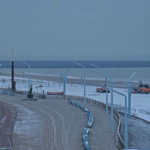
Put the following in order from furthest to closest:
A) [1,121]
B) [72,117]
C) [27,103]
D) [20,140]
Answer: [27,103]
[72,117]
[1,121]
[20,140]

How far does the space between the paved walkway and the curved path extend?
1543mm

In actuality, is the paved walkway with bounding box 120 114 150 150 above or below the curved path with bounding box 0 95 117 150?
below

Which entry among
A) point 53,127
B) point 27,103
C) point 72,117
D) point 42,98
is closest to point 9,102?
point 27,103

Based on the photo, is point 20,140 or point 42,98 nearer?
point 20,140

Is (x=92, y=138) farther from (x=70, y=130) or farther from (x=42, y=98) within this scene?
(x=42, y=98)

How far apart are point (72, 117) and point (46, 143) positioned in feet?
38.1

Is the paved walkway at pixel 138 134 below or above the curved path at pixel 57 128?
below

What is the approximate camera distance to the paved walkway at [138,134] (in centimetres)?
2781

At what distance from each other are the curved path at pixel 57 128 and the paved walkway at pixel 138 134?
1.54 meters

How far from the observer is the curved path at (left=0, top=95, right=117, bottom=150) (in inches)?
A: 1019

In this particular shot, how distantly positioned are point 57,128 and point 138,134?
6.87 m

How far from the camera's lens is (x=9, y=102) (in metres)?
50.1

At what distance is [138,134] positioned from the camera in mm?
31719

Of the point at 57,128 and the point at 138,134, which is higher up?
the point at 57,128
